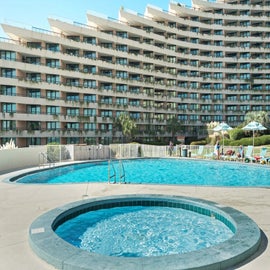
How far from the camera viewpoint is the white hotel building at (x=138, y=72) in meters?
41.8

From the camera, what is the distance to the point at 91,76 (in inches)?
1860

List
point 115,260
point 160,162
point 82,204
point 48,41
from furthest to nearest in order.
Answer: point 48,41 < point 160,162 < point 82,204 < point 115,260

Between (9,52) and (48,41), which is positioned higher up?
(48,41)

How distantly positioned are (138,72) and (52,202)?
1784 inches

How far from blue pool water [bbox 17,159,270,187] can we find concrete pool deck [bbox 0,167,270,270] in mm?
3068

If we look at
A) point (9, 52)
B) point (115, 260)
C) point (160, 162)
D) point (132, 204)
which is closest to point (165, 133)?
point (160, 162)

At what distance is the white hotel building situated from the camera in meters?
41.8

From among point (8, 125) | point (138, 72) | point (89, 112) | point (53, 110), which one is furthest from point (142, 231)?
point (138, 72)

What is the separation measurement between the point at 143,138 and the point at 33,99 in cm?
2186

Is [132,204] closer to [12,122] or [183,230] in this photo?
[183,230]

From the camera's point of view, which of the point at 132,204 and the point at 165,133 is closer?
the point at 132,204

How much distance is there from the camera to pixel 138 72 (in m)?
52.6

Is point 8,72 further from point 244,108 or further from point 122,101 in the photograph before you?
point 244,108

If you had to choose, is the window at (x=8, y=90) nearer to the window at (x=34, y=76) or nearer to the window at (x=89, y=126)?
the window at (x=34, y=76)
